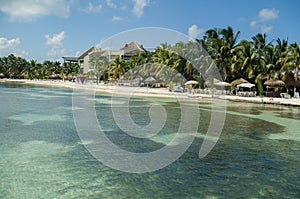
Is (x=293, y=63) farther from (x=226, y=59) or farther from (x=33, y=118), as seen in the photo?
(x=33, y=118)

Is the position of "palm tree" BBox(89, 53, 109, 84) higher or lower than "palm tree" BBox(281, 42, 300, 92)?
higher

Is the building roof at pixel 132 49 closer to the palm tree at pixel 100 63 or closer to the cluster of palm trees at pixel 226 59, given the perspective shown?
the palm tree at pixel 100 63

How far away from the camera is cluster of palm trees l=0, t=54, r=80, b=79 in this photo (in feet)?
260

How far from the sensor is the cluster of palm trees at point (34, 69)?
260ft

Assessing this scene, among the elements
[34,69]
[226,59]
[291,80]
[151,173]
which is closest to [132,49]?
[34,69]

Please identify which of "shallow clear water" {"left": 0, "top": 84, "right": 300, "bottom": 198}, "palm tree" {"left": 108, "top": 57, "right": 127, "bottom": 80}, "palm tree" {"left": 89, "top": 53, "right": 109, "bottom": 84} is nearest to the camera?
"shallow clear water" {"left": 0, "top": 84, "right": 300, "bottom": 198}

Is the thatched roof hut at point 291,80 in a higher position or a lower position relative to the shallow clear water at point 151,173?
higher

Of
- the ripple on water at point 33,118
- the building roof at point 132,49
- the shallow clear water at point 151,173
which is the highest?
the building roof at point 132,49

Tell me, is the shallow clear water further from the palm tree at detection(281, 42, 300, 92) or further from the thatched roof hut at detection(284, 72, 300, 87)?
the thatched roof hut at detection(284, 72, 300, 87)

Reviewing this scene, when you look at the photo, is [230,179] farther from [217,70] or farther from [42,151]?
[217,70]

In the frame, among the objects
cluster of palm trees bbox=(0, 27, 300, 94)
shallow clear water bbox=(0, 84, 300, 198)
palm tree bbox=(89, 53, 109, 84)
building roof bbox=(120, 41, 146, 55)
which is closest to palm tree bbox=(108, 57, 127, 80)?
cluster of palm trees bbox=(0, 27, 300, 94)

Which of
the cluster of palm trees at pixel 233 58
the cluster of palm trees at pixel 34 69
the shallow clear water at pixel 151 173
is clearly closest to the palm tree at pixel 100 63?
the cluster of palm trees at pixel 34 69

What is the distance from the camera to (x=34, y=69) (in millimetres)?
87125

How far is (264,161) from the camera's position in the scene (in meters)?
8.13
